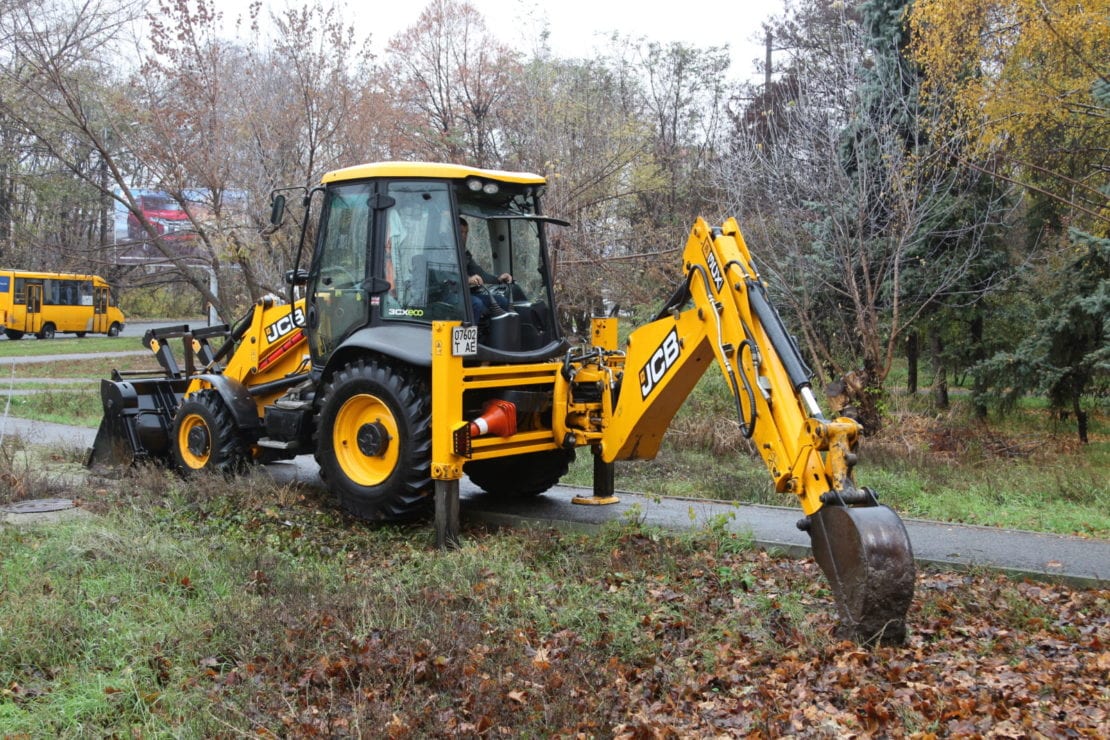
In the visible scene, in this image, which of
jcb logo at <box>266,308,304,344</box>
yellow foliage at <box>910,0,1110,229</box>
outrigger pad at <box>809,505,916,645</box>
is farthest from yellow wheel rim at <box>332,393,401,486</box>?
yellow foliage at <box>910,0,1110,229</box>

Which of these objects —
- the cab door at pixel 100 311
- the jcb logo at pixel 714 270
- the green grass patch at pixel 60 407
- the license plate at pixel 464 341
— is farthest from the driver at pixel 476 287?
the cab door at pixel 100 311

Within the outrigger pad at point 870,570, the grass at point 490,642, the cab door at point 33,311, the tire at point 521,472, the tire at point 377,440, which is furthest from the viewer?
the cab door at point 33,311

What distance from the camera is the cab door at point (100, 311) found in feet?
141

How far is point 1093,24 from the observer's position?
14.0 m

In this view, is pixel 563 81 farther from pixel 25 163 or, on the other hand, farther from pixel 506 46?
pixel 25 163

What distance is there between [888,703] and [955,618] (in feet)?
4.56

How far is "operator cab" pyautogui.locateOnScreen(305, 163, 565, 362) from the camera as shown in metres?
7.98

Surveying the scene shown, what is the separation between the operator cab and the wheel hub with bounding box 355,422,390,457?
85 centimetres

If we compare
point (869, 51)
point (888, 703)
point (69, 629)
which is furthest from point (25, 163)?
point (888, 703)

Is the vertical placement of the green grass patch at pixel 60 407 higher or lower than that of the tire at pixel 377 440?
lower

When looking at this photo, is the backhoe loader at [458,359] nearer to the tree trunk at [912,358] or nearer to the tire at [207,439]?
the tire at [207,439]

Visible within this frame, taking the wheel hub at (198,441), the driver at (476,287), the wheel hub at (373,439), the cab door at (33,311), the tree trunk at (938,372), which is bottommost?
the wheel hub at (198,441)

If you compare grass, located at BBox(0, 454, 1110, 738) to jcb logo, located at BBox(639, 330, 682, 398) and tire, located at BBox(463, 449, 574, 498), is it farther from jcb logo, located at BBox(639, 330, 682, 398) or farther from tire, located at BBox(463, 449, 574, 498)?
tire, located at BBox(463, 449, 574, 498)

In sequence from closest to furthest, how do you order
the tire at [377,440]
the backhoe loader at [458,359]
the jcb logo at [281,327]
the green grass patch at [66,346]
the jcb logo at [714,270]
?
the jcb logo at [714,270], the backhoe loader at [458,359], the tire at [377,440], the jcb logo at [281,327], the green grass patch at [66,346]
